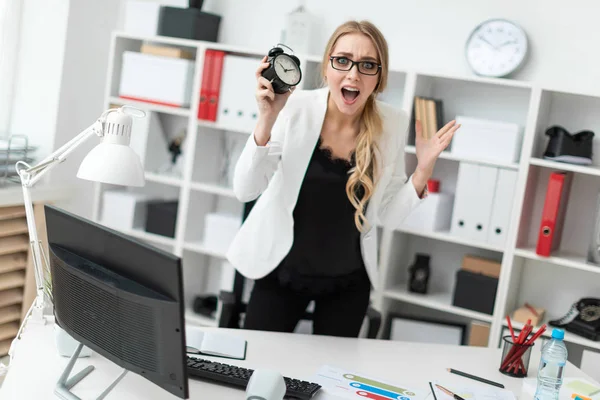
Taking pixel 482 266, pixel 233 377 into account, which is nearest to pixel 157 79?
pixel 482 266

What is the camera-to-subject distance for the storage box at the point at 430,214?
3527 mm

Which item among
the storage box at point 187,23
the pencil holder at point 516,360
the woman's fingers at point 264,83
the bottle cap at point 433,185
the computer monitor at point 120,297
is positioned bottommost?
the pencil holder at point 516,360

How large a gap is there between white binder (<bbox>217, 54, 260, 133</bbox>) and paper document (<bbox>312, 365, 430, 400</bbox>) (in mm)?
1969

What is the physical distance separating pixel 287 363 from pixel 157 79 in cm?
236

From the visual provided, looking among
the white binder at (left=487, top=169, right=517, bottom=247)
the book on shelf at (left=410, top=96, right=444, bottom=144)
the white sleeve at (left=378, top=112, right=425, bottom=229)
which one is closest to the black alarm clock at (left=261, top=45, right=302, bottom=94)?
the white sleeve at (left=378, top=112, right=425, bottom=229)

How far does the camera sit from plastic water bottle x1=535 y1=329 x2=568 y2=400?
2043 mm

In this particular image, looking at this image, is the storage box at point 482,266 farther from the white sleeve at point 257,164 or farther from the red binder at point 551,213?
the white sleeve at point 257,164

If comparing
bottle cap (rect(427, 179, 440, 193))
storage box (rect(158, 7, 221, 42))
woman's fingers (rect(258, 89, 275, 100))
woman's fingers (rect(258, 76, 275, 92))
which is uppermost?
storage box (rect(158, 7, 221, 42))

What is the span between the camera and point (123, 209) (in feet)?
13.6

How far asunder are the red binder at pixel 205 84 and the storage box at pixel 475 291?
156 cm

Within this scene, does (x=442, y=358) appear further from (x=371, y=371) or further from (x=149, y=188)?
(x=149, y=188)

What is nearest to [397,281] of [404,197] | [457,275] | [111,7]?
[457,275]

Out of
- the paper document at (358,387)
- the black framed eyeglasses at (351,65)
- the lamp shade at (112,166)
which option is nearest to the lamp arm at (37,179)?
the lamp shade at (112,166)

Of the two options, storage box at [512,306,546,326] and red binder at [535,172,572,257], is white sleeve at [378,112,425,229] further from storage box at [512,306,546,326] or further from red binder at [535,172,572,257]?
storage box at [512,306,546,326]
